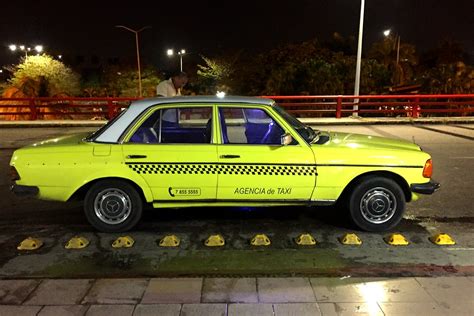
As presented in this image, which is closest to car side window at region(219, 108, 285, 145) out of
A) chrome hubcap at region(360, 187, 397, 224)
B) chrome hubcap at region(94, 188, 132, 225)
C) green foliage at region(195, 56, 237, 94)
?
chrome hubcap at region(360, 187, 397, 224)

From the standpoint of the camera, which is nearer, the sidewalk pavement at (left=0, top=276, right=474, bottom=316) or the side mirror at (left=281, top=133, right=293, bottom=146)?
the sidewalk pavement at (left=0, top=276, right=474, bottom=316)

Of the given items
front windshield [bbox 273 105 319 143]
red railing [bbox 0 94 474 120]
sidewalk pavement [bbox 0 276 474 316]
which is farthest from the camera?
red railing [bbox 0 94 474 120]

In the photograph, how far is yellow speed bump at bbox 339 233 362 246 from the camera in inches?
203

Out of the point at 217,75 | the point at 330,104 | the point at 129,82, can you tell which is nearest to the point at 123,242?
the point at 330,104

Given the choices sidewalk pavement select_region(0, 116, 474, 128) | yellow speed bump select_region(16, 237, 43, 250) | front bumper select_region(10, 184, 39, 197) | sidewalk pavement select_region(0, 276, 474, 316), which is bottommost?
sidewalk pavement select_region(0, 276, 474, 316)

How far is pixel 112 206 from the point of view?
545cm

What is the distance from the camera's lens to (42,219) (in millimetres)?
6133

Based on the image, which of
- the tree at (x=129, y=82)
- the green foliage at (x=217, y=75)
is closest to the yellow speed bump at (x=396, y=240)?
the green foliage at (x=217, y=75)

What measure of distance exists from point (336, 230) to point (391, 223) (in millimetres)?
627

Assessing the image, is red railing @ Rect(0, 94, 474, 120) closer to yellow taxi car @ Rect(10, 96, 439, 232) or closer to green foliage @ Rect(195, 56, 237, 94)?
yellow taxi car @ Rect(10, 96, 439, 232)

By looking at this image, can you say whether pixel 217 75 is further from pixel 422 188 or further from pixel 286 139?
pixel 422 188

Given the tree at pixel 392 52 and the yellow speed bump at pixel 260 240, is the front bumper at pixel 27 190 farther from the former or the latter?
the tree at pixel 392 52

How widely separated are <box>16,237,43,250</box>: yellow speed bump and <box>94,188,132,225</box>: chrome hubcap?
68 centimetres

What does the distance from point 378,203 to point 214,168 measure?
1915 millimetres
